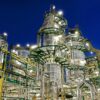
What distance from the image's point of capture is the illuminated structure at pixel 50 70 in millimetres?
21156

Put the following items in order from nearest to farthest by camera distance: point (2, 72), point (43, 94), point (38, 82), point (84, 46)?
point (2, 72)
point (43, 94)
point (38, 82)
point (84, 46)

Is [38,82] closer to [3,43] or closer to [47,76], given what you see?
[47,76]

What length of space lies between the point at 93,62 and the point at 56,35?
13502 millimetres

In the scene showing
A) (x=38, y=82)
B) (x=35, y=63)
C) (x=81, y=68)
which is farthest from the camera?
(x=81, y=68)

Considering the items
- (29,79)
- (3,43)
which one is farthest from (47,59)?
(3,43)

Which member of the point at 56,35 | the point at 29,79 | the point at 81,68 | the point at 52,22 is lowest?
the point at 29,79

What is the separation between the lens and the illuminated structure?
21156 mm

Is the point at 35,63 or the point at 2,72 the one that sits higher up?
the point at 35,63

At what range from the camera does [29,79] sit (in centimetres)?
2262

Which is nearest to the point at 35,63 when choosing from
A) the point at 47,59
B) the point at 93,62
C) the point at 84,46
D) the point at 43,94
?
the point at 47,59

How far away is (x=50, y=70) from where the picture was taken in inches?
1040

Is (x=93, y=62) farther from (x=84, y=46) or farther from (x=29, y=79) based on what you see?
(x=29, y=79)

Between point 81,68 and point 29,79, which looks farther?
point 81,68

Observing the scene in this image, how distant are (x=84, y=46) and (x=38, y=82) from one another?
13696mm
